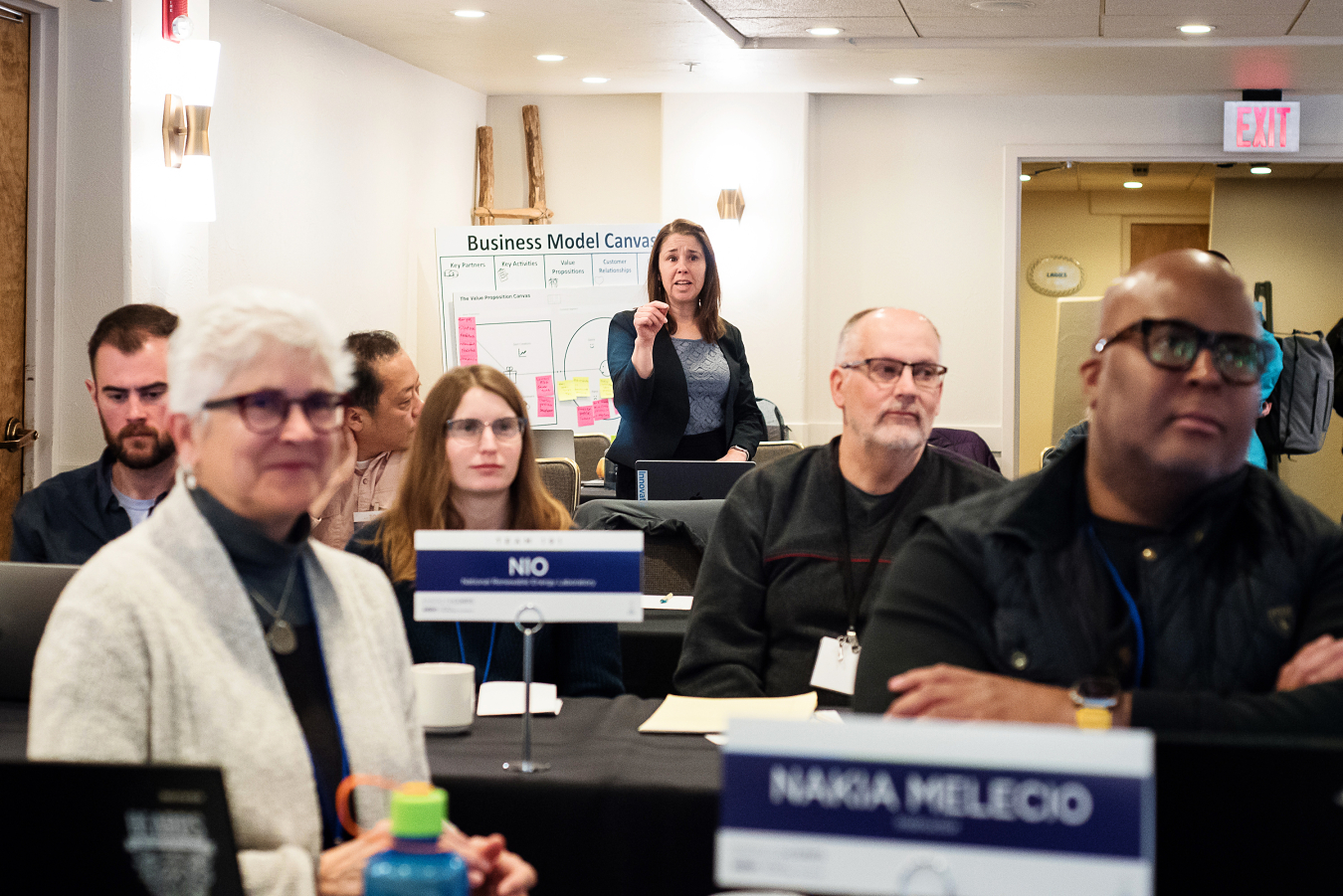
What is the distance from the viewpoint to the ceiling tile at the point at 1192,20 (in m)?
6.39

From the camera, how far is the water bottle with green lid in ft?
3.65

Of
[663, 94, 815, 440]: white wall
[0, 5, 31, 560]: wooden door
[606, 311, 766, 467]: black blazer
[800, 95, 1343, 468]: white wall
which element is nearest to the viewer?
[606, 311, 766, 467]: black blazer

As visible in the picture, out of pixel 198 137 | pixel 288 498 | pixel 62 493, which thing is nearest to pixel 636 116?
pixel 198 137

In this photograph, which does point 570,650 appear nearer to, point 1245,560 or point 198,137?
point 1245,560

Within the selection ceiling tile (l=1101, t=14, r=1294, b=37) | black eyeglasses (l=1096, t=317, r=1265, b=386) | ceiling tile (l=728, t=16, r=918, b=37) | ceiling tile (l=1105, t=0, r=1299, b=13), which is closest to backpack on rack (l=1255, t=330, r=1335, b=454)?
ceiling tile (l=1101, t=14, r=1294, b=37)

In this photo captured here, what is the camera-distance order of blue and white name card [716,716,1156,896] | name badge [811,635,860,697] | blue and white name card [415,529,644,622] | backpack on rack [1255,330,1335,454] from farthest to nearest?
backpack on rack [1255,330,1335,454] → name badge [811,635,860,697] → blue and white name card [415,529,644,622] → blue and white name card [716,716,1156,896]

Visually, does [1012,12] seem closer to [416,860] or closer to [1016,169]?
[1016,169]

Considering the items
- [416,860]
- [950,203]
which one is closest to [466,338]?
[950,203]

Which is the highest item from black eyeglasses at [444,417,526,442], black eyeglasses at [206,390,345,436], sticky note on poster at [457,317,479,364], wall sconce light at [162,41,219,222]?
wall sconce light at [162,41,219,222]

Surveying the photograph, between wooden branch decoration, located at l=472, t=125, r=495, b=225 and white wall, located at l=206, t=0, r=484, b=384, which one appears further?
wooden branch decoration, located at l=472, t=125, r=495, b=225

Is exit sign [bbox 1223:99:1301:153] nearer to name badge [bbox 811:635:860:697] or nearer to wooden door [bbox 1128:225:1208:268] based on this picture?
wooden door [bbox 1128:225:1208:268]

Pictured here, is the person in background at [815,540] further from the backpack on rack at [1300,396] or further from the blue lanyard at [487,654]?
the backpack on rack at [1300,396]

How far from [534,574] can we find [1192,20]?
5.66 metres

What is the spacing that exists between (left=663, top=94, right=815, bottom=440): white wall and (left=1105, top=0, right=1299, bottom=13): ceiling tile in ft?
8.21
